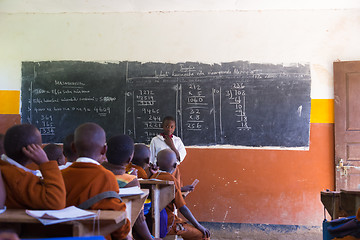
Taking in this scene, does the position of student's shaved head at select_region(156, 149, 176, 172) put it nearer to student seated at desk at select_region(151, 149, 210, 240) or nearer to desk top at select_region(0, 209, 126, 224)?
student seated at desk at select_region(151, 149, 210, 240)

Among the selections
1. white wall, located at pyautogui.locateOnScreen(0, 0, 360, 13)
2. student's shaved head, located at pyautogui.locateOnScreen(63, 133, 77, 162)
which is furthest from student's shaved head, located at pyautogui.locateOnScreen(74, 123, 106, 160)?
white wall, located at pyautogui.locateOnScreen(0, 0, 360, 13)

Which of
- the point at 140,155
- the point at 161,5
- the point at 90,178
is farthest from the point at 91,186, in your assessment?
the point at 161,5

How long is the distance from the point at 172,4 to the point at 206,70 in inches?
35.5

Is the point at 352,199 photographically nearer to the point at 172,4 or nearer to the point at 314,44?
the point at 314,44

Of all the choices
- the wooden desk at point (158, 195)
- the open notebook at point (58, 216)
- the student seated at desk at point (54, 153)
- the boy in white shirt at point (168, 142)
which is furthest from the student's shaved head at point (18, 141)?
Result: the boy in white shirt at point (168, 142)

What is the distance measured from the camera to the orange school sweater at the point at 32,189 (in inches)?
56.6

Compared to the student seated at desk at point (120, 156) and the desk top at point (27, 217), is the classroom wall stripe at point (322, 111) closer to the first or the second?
the student seated at desk at point (120, 156)

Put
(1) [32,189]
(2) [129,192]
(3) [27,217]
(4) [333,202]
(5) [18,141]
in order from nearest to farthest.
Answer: (3) [27,217]
(1) [32,189]
(5) [18,141]
(2) [129,192]
(4) [333,202]

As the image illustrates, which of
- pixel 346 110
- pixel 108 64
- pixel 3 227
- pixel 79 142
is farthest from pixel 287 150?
pixel 3 227

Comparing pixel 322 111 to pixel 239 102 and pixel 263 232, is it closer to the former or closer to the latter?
pixel 239 102

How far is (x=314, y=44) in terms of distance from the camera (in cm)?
484

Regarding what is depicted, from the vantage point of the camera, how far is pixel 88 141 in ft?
5.73

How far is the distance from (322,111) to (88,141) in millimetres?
3689

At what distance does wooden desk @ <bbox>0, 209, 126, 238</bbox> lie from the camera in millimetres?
1265
